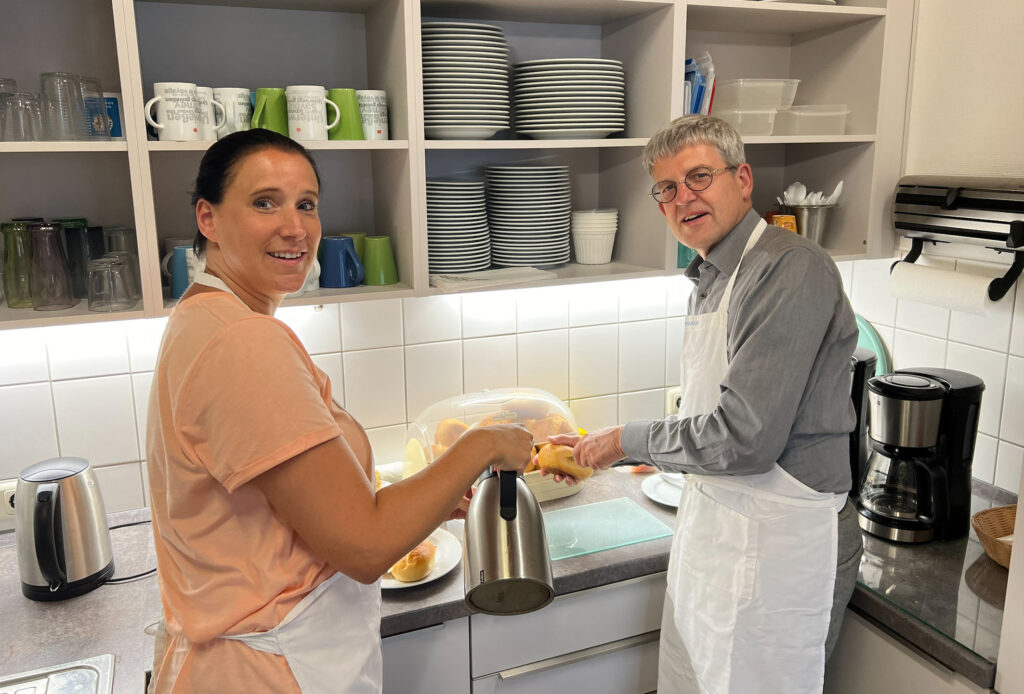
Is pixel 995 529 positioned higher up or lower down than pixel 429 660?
higher up

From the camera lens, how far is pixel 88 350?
167 cm

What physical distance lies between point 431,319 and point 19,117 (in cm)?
93

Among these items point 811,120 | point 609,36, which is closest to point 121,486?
point 609,36

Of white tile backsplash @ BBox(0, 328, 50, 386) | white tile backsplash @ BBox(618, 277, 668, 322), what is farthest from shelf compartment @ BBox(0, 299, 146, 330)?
white tile backsplash @ BBox(618, 277, 668, 322)

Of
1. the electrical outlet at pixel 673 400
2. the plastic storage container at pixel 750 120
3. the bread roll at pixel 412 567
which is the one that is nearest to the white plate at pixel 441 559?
the bread roll at pixel 412 567

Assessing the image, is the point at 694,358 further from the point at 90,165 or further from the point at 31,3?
the point at 31,3

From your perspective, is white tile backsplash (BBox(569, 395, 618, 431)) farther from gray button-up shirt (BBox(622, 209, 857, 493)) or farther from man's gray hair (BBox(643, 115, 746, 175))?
man's gray hair (BBox(643, 115, 746, 175))

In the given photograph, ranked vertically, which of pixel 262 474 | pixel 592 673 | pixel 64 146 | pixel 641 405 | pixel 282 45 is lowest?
pixel 592 673

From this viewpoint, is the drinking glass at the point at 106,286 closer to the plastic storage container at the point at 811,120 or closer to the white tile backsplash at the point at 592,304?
the white tile backsplash at the point at 592,304

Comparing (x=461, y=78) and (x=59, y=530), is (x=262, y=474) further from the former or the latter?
(x=461, y=78)

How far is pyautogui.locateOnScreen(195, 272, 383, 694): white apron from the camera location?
0.98m

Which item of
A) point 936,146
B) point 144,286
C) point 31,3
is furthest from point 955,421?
point 31,3

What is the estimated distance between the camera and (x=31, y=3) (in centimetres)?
150

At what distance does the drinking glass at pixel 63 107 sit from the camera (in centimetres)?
137
